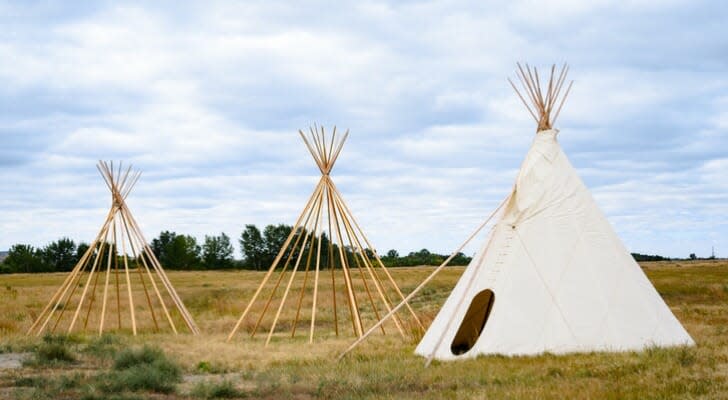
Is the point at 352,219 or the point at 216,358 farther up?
the point at 352,219

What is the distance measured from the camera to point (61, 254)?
5588 centimetres

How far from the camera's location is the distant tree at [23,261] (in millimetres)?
52219

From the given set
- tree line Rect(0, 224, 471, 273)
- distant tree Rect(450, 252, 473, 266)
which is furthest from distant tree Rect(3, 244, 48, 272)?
distant tree Rect(450, 252, 473, 266)

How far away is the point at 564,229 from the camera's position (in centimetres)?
980

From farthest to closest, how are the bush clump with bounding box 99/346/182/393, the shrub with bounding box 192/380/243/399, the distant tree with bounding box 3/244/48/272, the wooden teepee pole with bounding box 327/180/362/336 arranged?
the distant tree with bounding box 3/244/48/272 → the wooden teepee pole with bounding box 327/180/362/336 → the bush clump with bounding box 99/346/182/393 → the shrub with bounding box 192/380/243/399

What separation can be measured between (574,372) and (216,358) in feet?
15.4

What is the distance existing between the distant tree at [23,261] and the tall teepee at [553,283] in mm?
48540

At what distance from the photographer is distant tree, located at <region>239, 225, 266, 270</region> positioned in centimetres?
5556

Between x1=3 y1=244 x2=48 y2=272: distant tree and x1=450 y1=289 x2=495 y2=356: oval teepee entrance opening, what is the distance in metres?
46.8

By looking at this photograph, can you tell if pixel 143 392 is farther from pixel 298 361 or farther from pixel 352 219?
pixel 352 219

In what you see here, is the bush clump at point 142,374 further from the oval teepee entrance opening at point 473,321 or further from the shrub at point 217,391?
the oval teepee entrance opening at point 473,321

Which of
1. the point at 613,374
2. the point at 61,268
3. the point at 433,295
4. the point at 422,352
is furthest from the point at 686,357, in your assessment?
the point at 61,268

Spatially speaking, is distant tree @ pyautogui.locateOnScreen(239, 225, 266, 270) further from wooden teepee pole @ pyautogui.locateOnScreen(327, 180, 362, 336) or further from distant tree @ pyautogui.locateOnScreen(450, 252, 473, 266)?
wooden teepee pole @ pyautogui.locateOnScreen(327, 180, 362, 336)

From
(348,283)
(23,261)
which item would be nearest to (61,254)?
(23,261)
